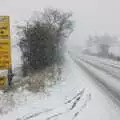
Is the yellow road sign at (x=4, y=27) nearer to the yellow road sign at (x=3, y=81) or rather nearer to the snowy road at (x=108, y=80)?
the yellow road sign at (x=3, y=81)

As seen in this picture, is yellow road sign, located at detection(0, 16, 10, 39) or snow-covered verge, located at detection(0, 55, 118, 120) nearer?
snow-covered verge, located at detection(0, 55, 118, 120)

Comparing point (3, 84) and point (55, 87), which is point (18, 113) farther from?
point (3, 84)

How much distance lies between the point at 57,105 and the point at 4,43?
730 centimetres

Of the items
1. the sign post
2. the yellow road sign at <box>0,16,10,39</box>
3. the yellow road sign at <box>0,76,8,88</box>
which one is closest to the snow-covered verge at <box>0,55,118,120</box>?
the yellow road sign at <box>0,76,8,88</box>

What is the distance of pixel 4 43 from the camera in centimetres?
1747

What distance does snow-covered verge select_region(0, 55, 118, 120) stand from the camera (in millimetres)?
9705

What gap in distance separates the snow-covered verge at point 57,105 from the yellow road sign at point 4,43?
2.51 metres

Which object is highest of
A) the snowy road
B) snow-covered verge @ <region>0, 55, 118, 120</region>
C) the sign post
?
the sign post

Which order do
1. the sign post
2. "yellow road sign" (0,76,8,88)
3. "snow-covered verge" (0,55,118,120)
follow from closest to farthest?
"snow-covered verge" (0,55,118,120)
"yellow road sign" (0,76,8,88)
the sign post

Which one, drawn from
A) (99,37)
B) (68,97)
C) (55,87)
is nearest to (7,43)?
(55,87)

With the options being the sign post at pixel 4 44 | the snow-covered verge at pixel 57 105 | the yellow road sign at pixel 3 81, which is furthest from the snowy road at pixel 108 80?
the sign post at pixel 4 44

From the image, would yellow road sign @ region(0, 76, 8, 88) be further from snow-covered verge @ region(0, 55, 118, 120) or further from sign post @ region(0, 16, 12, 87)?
snow-covered verge @ region(0, 55, 118, 120)

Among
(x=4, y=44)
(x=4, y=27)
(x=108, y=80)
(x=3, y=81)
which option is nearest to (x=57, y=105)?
(x=3, y=81)

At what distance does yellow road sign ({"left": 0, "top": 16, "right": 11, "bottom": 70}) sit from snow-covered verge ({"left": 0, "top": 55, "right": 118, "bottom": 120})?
251 centimetres
